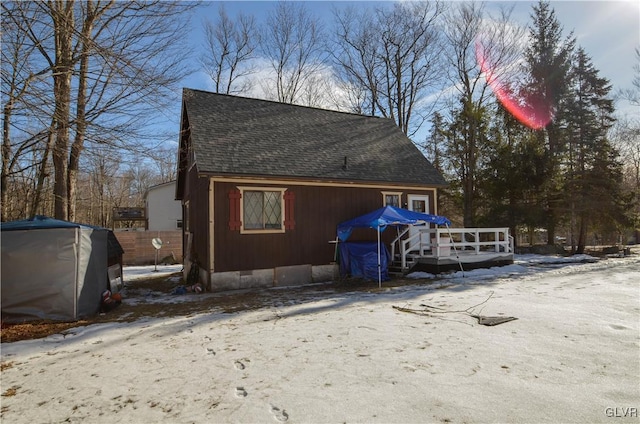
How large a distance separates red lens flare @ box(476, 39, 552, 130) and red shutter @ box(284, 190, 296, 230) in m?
17.0

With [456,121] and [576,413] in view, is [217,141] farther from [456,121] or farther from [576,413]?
[456,121]

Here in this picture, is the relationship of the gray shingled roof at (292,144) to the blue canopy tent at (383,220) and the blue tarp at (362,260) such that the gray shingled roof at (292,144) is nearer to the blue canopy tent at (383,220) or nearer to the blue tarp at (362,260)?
the blue canopy tent at (383,220)

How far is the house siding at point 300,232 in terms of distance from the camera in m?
10.1

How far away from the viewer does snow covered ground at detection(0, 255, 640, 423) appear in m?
3.19

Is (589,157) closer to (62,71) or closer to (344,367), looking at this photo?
(344,367)

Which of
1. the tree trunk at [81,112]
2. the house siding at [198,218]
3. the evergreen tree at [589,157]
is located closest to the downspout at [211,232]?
the house siding at [198,218]

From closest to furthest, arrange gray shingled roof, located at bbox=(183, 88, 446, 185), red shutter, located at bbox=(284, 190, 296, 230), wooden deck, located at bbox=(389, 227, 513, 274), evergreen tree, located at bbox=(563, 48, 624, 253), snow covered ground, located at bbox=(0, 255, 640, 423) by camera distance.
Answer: snow covered ground, located at bbox=(0, 255, 640, 423) → gray shingled roof, located at bbox=(183, 88, 446, 185) → red shutter, located at bbox=(284, 190, 296, 230) → wooden deck, located at bbox=(389, 227, 513, 274) → evergreen tree, located at bbox=(563, 48, 624, 253)

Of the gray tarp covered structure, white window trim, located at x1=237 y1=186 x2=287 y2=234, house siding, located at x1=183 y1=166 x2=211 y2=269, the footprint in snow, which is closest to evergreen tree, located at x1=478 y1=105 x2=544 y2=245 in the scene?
white window trim, located at x1=237 y1=186 x2=287 y2=234

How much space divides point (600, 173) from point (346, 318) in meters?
19.4

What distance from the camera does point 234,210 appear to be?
10.2m

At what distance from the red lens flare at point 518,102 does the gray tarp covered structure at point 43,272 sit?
2260cm

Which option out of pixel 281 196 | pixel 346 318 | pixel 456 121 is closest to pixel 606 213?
pixel 456 121

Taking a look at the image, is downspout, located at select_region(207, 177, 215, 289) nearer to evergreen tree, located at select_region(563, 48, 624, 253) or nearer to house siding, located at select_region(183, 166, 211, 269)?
house siding, located at select_region(183, 166, 211, 269)

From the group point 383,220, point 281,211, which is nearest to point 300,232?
point 281,211
